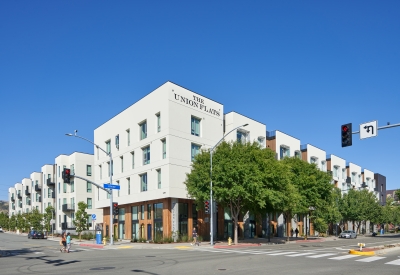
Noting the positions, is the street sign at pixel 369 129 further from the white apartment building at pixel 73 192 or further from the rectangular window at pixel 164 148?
the white apartment building at pixel 73 192

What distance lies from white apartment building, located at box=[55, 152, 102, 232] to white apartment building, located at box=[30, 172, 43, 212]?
695 inches

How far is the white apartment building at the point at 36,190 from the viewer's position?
99613 millimetres

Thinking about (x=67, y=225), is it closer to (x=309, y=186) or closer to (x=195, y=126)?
(x=195, y=126)

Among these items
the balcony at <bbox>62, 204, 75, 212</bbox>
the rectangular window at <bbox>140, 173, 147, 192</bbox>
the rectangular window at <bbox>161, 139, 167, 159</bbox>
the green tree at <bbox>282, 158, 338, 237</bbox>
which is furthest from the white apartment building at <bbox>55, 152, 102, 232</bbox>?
the green tree at <bbox>282, 158, 338, 237</bbox>

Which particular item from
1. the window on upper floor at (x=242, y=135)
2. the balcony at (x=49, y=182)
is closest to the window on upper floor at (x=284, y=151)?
the window on upper floor at (x=242, y=135)

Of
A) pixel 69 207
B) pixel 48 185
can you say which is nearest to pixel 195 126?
pixel 69 207

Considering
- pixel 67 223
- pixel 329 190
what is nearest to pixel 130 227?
pixel 329 190

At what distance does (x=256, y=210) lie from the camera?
44.2 meters

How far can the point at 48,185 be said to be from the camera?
9025 cm

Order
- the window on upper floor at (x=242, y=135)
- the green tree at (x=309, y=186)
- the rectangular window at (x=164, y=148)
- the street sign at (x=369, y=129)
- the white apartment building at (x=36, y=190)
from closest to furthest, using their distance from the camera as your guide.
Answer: the street sign at (x=369, y=129) < the rectangular window at (x=164, y=148) < the green tree at (x=309, y=186) < the window on upper floor at (x=242, y=135) < the white apartment building at (x=36, y=190)

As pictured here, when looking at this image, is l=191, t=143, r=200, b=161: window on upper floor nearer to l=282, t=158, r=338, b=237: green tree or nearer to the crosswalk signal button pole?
l=282, t=158, r=338, b=237: green tree

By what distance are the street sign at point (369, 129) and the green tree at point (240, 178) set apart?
18.4 metres

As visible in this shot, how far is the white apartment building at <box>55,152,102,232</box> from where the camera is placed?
78.4 metres

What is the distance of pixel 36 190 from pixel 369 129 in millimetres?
93598
